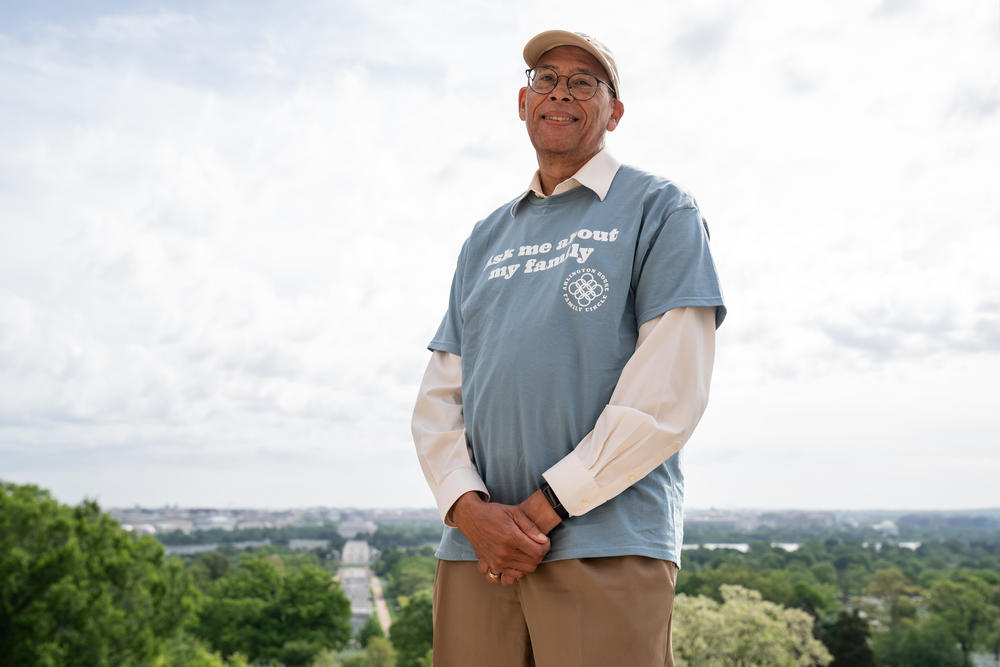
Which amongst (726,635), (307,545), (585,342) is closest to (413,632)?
(726,635)

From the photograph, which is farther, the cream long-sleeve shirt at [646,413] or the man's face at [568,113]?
the man's face at [568,113]

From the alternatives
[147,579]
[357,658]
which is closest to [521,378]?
[147,579]

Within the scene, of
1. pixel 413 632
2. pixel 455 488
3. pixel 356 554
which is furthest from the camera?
pixel 356 554

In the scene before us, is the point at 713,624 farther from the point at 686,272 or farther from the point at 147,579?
the point at 686,272

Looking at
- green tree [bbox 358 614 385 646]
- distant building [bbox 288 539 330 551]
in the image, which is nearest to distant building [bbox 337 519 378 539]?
distant building [bbox 288 539 330 551]

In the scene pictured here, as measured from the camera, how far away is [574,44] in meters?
2.53

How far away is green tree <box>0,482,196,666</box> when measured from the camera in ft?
86.3

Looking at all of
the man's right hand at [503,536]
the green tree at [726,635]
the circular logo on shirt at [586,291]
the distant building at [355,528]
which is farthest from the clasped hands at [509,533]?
the distant building at [355,528]

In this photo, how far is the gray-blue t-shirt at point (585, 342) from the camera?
7.06 ft

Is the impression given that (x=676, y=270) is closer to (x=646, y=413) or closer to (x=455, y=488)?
(x=646, y=413)

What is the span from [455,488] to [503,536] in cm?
25

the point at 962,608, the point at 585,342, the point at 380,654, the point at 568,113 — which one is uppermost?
the point at 568,113

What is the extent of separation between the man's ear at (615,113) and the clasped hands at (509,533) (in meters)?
1.25

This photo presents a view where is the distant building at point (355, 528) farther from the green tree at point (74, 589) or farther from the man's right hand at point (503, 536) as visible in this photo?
the man's right hand at point (503, 536)
